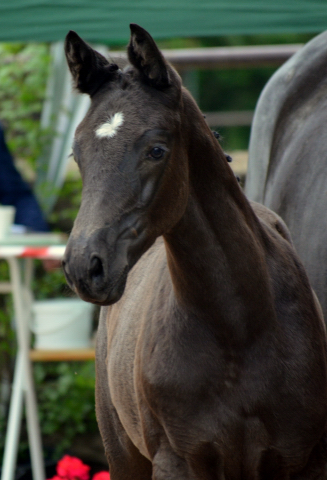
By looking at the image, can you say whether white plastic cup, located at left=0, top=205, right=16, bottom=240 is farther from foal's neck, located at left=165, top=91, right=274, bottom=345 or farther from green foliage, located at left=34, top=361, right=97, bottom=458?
foal's neck, located at left=165, top=91, right=274, bottom=345

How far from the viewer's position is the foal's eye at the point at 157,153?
6.33ft

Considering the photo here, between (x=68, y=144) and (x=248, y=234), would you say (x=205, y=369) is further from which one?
(x=68, y=144)

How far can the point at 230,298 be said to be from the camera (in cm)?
224

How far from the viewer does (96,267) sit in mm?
1772

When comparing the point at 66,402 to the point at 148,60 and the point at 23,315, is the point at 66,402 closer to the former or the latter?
the point at 23,315

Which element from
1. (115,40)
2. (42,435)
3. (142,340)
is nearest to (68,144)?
(115,40)

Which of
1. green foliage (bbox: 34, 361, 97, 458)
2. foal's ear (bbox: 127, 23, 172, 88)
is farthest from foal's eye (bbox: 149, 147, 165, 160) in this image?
green foliage (bbox: 34, 361, 97, 458)

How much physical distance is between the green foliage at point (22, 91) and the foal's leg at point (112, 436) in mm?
2406

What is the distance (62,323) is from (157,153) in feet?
8.11

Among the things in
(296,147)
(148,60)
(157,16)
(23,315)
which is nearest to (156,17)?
(157,16)

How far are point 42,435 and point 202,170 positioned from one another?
11.0 ft

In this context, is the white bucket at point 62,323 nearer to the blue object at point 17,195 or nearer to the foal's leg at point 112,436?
the blue object at point 17,195

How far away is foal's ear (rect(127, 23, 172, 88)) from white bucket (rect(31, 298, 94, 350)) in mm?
2405

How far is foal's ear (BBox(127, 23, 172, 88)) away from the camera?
1.94 m
